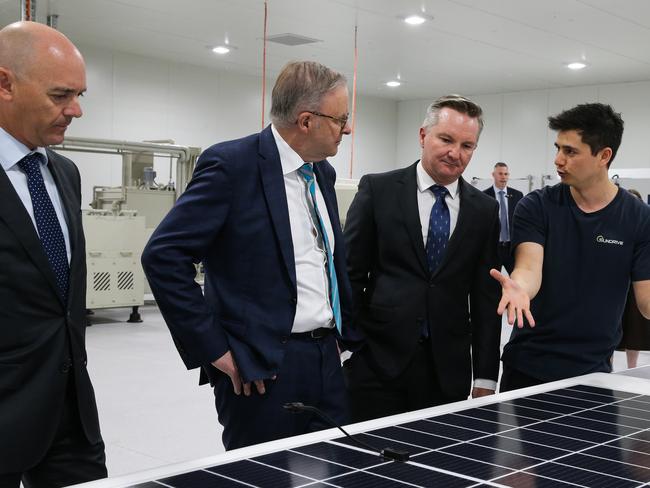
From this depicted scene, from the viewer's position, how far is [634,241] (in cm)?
239

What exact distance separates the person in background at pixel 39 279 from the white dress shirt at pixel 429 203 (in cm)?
106

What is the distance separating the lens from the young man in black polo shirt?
2363mm

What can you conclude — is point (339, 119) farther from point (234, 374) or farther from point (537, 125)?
point (537, 125)

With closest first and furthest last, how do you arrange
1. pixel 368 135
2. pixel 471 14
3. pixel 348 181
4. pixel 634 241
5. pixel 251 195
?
1. pixel 251 195
2. pixel 634 241
3. pixel 348 181
4. pixel 471 14
5. pixel 368 135

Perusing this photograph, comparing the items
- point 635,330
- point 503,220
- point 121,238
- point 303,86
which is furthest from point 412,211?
point 503,220

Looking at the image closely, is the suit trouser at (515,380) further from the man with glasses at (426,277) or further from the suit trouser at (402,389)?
the suit trouser at (402,389)

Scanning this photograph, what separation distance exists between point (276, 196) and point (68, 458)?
2.64 feet

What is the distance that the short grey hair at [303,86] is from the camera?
2029 millimetres

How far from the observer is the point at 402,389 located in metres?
2.42

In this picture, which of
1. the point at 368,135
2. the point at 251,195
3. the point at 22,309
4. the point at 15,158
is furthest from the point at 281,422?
the point at 368,135

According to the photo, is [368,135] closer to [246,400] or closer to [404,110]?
[404,110]

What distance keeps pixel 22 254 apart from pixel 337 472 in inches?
33.3

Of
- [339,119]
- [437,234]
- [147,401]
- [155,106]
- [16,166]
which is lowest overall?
[147,401]

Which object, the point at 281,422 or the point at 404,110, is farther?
the point at 404,110
